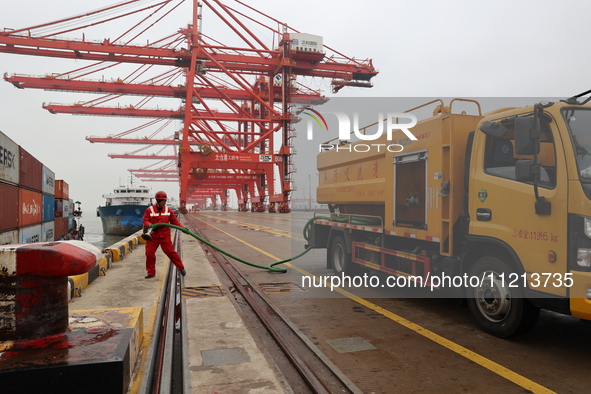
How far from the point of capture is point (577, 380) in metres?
3.65

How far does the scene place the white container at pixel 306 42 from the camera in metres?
41.2

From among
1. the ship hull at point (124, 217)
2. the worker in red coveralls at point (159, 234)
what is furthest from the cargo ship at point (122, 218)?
the worker in red coveralls at point (159, 234)

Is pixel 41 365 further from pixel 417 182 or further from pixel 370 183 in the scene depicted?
pixel 370 183

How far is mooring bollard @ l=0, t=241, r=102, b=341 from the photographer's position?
111 inches

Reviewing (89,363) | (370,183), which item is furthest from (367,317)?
(89,363)

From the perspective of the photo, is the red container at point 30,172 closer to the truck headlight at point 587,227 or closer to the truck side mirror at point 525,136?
the truck side mirror at point 525,136

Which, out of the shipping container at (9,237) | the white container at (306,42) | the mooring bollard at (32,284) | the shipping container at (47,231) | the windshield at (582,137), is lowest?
the shipping container at (47,231)

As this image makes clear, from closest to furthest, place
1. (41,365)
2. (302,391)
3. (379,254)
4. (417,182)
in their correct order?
(41,365) → (302,391) → (417,182) → (379,254)

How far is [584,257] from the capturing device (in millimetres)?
3791

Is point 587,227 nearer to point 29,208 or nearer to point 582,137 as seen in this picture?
point 582,137

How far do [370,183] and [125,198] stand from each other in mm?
38987

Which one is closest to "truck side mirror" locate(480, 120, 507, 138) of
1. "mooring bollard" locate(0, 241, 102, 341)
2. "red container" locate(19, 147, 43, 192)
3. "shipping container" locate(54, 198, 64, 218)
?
"mooring bollard" locate(0, 241, 102, 341)

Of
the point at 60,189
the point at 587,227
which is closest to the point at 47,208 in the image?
the point at 60,189

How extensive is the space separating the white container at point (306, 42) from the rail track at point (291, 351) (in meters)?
37.7
